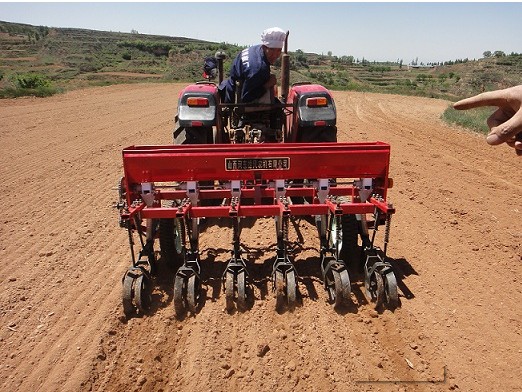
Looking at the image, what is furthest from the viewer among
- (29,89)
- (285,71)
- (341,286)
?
(29,89)

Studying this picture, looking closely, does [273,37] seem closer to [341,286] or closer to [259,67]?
[259,67]

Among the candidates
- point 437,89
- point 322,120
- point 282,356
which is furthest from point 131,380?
point 437,89

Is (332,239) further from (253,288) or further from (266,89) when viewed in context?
(266,89)

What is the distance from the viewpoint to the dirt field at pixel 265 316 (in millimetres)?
2635

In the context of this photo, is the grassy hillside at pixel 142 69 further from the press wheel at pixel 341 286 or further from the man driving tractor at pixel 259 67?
the press wheel at pixel 341 286

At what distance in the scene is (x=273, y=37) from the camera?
437 centimetres

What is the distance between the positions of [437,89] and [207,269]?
105 feet

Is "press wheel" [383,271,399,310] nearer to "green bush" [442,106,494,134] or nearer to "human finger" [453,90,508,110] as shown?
"human finger" [453,90,508,110]

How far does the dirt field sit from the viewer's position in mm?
2635

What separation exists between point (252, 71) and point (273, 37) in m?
0.40

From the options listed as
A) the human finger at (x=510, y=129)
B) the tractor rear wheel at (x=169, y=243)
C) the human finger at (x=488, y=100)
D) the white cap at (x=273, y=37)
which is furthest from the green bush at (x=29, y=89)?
the human finger at (x=510, y=129)

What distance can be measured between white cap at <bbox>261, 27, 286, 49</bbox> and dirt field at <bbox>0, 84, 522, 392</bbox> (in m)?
2.00

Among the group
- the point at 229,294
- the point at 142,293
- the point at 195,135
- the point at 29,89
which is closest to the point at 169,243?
the point at 142,293

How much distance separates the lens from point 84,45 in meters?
51.7
